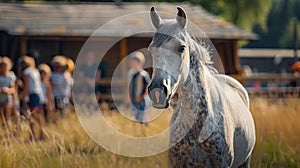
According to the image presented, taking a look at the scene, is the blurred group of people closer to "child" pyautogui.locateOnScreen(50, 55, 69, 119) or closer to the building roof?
"child" pyautogui.locateOnScreen(50, 55, 69, 119)

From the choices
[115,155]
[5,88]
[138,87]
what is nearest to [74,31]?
[5,88]

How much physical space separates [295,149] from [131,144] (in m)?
1.98

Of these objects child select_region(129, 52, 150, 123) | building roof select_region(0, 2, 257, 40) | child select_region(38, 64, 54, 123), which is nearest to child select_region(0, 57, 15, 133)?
child select_region(38, 64, 54, 123)

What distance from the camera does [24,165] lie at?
7281 millimetres

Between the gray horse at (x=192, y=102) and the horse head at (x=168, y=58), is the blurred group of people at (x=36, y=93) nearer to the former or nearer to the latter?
the gray horse at (x=192, y=102)

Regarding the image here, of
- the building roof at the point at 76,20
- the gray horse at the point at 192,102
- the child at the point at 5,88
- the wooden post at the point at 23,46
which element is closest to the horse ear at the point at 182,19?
the gray horse at the point at 192,102

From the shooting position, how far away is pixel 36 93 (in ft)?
40.1

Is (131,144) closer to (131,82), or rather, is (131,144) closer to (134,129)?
(134,129)

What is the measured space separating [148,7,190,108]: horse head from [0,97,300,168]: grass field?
2.48m

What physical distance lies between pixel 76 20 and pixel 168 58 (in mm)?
15462

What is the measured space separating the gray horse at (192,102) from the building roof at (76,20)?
12845mm

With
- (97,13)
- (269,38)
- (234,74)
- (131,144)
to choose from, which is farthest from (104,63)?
(269,38)

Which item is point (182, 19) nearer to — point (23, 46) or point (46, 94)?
point (46, 94)

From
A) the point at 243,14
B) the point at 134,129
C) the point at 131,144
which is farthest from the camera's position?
the point at 243,14
